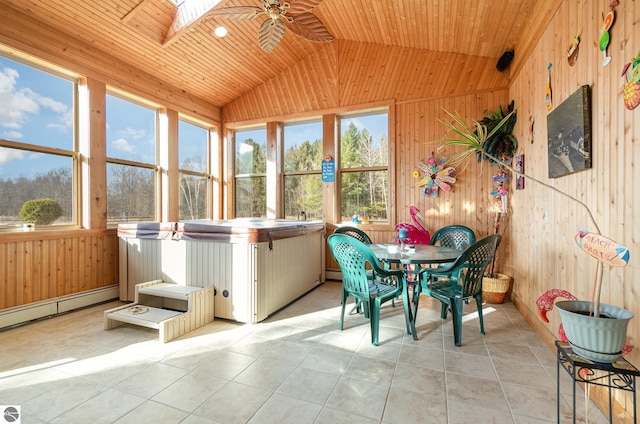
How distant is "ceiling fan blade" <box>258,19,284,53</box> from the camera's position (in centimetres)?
282

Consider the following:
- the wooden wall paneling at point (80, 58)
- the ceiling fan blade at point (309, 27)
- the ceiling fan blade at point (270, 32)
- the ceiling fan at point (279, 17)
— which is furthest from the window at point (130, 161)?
the ceiling fan blade at point (309, 27)

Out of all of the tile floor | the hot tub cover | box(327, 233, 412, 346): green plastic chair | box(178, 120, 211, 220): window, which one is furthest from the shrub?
box(327, 233, 412, 346): green plastic chair

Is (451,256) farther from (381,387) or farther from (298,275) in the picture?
(298,275)

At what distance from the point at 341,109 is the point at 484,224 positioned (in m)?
2.95

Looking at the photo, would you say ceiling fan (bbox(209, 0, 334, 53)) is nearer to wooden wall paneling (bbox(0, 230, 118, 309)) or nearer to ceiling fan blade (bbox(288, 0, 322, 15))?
ceiling fan blade (bbox(288, 0, 322, 15))

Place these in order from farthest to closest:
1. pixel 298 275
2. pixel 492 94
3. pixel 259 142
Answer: pixel 259 142 < pixel 492 94 < pixel 298 275

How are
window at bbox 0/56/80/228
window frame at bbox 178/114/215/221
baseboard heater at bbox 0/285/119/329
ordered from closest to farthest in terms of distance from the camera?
baseboard heater at bbox 0/285/119/329
window at bbox 0/56/80/228
window frame at bbox 178/114/215/221

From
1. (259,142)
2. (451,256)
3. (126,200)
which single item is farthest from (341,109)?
(126,200)

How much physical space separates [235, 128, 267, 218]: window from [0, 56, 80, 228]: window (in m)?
2.73

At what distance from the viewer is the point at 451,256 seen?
2768 mm

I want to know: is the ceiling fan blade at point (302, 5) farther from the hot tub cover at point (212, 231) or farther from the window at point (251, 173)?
the window at point (251, 173)

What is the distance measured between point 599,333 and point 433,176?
340 cm

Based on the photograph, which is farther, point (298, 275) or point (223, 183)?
point (223, 183)

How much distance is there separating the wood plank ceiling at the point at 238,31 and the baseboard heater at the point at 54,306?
313 centimetres
